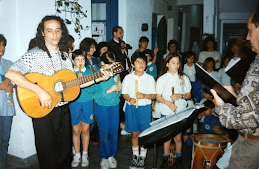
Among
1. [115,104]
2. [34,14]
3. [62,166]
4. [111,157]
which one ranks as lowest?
[111,157]

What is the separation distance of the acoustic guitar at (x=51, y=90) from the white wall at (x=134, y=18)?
12.5 feet

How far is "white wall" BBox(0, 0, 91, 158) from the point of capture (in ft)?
11.0

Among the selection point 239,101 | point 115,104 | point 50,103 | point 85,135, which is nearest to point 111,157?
point 85,135

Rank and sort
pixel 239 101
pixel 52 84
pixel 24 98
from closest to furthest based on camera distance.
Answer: pixel 239 101, pixel 24 98, pixel 52 84

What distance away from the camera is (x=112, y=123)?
3504 millimetres

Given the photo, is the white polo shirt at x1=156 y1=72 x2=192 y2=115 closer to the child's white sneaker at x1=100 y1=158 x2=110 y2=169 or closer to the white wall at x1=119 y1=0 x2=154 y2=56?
the child's white sneaker at x1=100 y1=158 x2=110 y2=169

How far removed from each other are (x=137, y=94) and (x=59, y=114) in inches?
45.6

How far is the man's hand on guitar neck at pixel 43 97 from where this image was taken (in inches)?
93.7

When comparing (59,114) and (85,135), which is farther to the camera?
(85,135)

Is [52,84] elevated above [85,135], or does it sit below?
above

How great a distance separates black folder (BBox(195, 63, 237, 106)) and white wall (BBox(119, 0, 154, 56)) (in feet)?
15.3

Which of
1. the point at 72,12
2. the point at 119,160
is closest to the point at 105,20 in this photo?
the point at 72,12

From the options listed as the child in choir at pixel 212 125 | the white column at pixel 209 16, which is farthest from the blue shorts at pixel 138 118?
the white column at pixel 209 16

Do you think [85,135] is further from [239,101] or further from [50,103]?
[239,101]
